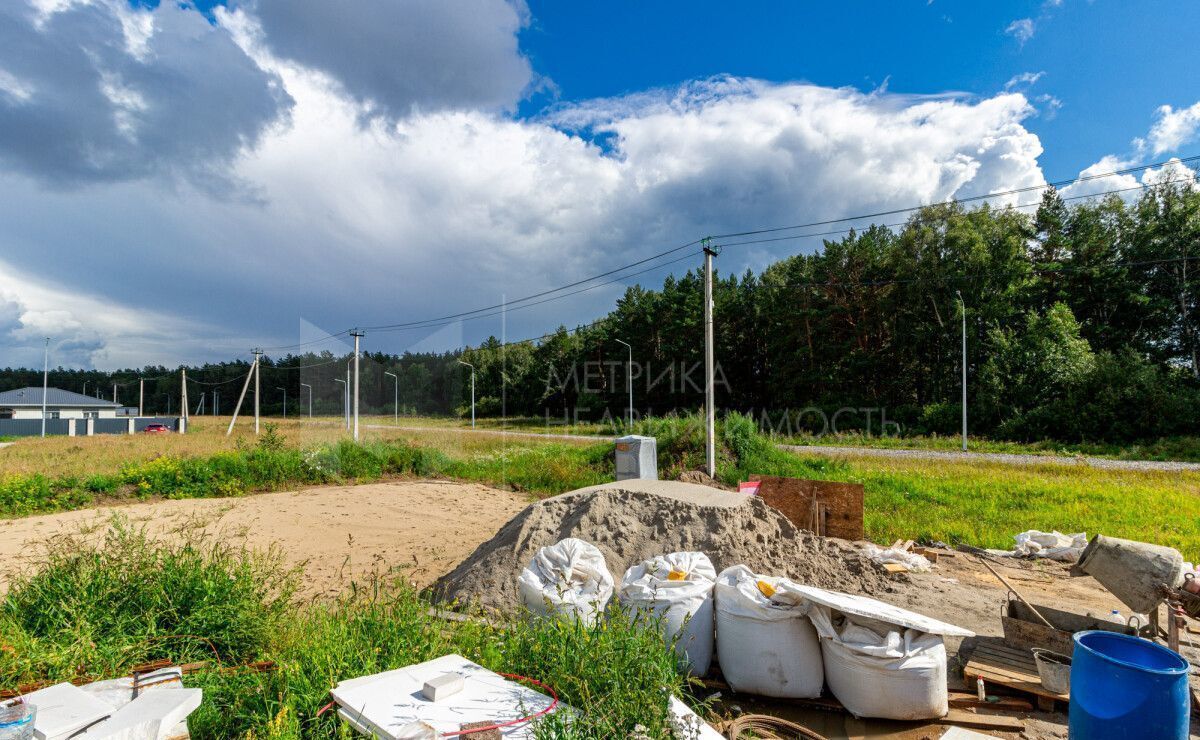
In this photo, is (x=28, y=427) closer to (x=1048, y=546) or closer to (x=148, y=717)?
(x=148, y=717)

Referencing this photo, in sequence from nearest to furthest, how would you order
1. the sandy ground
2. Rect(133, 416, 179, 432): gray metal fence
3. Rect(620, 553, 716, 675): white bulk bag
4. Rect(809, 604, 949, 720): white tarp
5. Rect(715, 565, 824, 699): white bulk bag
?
Rect(809, 604, 949, 720): white tarp, Rect(715, 565, 824, 699): white bulk bag, Rect(620, 553, 716, 675): white bulk bag, the sandy ground, Rect(133, 416, 179, 432): gray metal fence

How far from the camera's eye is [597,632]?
10.7 feet

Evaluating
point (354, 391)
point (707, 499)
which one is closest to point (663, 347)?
point (354, 391)

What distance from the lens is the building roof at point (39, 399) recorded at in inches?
2103

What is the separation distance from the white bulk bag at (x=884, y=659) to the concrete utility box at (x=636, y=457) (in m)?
8.12

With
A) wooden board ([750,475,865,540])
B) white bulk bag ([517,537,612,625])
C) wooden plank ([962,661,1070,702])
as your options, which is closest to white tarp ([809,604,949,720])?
wooden plank ([962,661,1070,702])

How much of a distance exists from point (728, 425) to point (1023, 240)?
22.3m

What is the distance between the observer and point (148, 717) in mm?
2414

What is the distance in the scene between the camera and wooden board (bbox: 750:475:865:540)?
8.14m

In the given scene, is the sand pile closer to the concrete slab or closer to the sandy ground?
the concrete slab

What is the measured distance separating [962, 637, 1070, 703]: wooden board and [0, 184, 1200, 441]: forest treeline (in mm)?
13719

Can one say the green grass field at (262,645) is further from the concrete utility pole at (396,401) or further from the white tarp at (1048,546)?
the concrete utility pole at (396,401)

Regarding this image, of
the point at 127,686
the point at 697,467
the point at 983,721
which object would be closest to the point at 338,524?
the point at 127,686

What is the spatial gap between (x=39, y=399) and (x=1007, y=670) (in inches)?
2941
